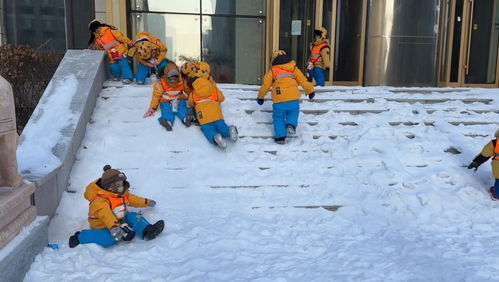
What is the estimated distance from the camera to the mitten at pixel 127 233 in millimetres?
4266

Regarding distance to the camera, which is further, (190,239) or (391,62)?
(391,62)

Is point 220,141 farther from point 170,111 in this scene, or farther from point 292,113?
point 292,113

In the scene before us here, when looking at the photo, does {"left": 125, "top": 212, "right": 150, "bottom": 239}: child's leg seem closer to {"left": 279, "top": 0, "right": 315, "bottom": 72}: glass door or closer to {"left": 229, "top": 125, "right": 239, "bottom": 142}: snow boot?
{"left": 229, "top": 125, "right": 239, "bottom": 142}: snow boot

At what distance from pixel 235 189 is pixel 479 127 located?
4252 mm

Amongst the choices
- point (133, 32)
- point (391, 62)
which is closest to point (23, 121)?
point (133, 32)

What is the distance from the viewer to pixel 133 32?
11.5 metres

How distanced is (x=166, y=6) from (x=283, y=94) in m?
6.32

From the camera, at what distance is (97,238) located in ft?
13.9

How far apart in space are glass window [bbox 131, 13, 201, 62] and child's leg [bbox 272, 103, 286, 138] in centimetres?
595

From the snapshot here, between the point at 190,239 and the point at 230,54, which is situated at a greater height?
the point at 230,54

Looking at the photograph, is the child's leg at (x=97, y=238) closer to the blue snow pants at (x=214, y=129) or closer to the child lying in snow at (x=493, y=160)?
the blue snow pants at (x=214, y=129)

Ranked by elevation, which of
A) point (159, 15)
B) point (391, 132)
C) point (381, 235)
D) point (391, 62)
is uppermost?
point (159, 15)

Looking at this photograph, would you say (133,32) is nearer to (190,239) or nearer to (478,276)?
(190,239)

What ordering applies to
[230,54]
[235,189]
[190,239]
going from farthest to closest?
1. [230,54]
2. [235,189]
3. [190,239]
